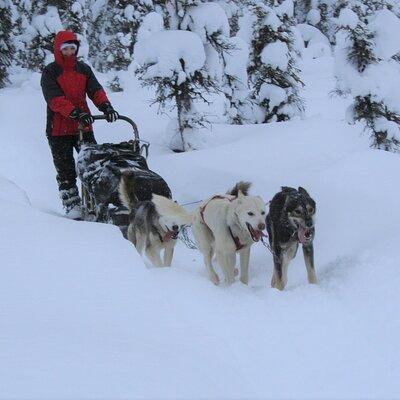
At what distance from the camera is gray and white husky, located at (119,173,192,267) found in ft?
14.8

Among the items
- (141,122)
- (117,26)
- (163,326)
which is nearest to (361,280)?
(163,326)

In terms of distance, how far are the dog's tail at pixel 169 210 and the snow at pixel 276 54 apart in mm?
9335

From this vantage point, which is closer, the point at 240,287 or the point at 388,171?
the point at 240,287

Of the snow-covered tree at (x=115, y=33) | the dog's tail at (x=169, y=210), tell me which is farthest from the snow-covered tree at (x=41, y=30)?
the dog's tail at (x=169, y=210)

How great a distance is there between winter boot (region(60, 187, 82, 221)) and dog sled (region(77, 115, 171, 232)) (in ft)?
2.59

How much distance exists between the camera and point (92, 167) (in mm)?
5246

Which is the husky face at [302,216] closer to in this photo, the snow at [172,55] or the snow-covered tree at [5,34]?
the snow at [172,55]

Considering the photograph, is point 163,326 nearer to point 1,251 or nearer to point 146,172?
point 1,251

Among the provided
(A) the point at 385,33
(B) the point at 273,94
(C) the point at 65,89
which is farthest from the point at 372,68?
(C) the point at 65,89

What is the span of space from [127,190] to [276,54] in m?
9.13

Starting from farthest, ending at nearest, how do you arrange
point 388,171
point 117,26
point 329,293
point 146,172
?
point 117,26 < point 388,171 < point 146,172 < point 329,293

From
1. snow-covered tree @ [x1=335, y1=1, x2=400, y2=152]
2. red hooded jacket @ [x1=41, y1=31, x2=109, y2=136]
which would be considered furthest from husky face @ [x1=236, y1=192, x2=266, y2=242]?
snow-covered tree @ [x1=335, y1=1, x2=400, y2=152]

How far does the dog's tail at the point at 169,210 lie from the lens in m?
4.40

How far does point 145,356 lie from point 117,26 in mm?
26368
